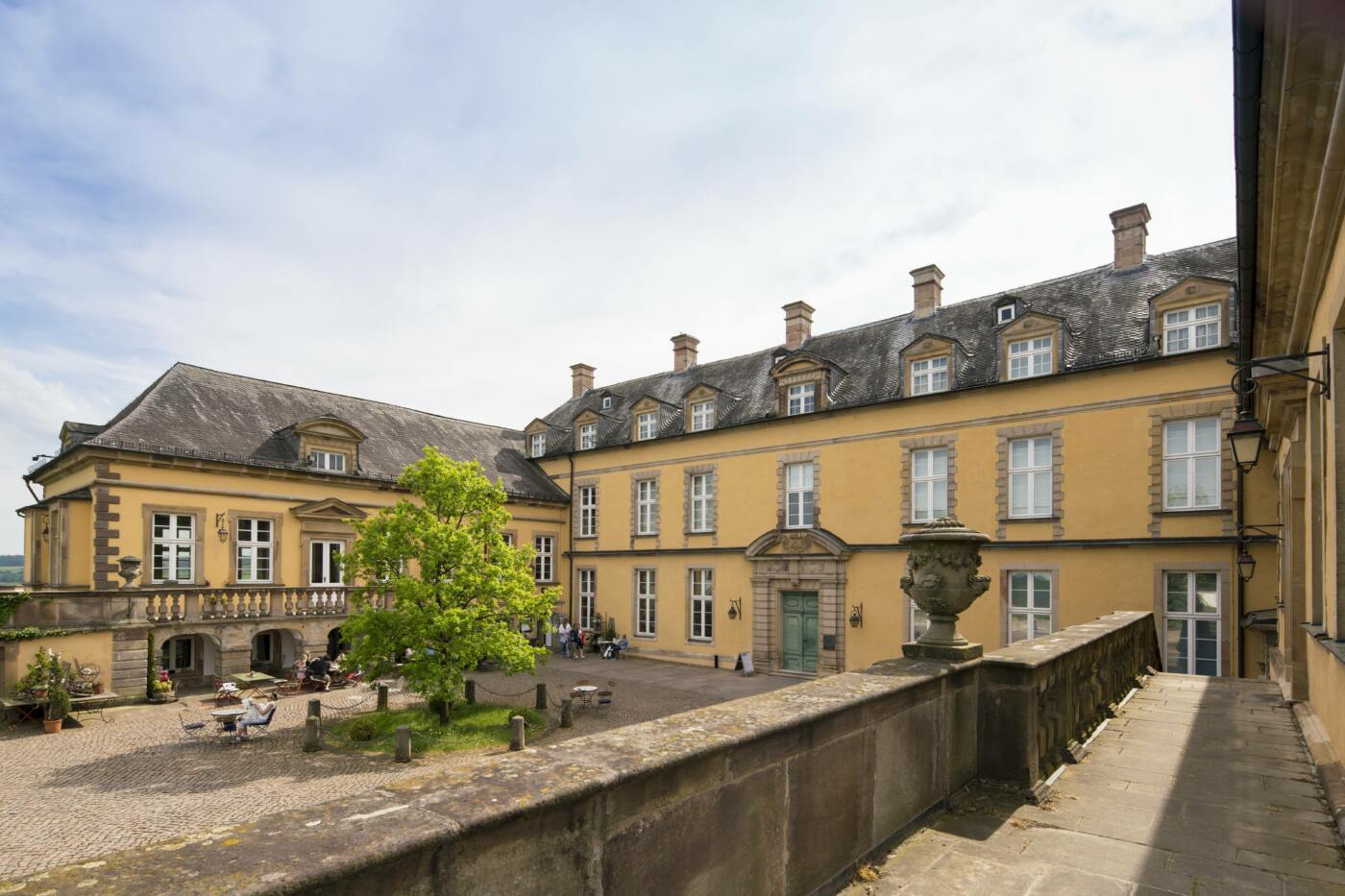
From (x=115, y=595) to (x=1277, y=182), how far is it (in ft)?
69.1

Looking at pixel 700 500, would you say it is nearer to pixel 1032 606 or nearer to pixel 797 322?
pixel 797 322

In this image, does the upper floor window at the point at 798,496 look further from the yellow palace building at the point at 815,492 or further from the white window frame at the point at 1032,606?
the white window frame at the point at 1032,606

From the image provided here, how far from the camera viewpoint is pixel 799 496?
874 inches

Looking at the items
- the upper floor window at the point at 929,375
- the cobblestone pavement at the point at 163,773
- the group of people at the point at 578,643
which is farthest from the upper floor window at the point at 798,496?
the group of people at the point at 578,643

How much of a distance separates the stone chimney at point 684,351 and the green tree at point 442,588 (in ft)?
46.6

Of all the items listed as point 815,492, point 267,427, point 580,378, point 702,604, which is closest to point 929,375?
point 815,492

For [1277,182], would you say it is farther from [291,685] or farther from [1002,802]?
[291,685]

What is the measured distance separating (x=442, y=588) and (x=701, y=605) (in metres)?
11.4

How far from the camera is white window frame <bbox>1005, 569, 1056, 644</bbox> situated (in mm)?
17031

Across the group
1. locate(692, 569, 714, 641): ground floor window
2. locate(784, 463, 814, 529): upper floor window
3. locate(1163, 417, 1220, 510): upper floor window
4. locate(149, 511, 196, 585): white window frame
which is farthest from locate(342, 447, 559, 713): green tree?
locate(1163, 417, 1220, 510): upper floor window

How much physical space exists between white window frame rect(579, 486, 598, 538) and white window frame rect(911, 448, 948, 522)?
12.8 m

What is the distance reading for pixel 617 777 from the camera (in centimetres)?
249

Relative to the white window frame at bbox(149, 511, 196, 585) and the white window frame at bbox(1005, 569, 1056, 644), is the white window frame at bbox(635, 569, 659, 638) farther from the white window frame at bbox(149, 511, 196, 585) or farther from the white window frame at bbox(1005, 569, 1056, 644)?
the white window frame at bbox(149, 511, 196, 585)

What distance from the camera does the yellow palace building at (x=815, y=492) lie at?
614 inches
